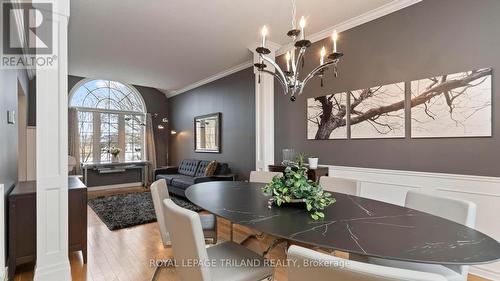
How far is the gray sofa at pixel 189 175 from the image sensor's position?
497 centimetres

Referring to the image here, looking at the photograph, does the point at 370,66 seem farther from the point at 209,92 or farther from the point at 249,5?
the point at 209,92

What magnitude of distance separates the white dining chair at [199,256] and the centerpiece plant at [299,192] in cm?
43

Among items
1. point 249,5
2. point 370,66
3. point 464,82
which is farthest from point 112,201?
point 464,82

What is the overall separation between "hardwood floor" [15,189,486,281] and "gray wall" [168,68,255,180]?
1823 millimetres

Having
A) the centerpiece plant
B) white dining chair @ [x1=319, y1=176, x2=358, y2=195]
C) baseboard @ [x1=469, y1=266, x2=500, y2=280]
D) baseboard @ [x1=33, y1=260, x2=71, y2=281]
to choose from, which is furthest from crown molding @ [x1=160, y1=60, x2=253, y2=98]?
baseboard @ [x1=469, y1=266, x2=500, y2=280]

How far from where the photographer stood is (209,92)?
244 inches

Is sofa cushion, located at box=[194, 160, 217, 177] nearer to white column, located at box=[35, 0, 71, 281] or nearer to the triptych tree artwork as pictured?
the triptych tree artwork

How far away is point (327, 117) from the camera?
3432 millimetres

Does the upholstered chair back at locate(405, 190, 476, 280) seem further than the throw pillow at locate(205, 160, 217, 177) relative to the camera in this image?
No

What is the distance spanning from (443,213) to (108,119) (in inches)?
292

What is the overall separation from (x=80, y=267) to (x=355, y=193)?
2791 mm

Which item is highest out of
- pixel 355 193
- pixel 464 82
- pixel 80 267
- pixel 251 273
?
pixel 464 82

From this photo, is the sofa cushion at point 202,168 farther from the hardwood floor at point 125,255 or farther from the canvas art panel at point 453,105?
the canvas art panel at point 453,105

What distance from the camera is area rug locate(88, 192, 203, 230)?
372cm
